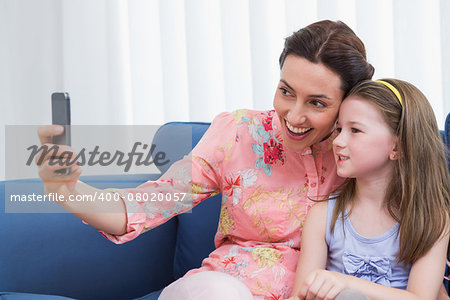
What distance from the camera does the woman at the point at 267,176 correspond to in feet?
3.63

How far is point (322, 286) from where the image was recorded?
954mm

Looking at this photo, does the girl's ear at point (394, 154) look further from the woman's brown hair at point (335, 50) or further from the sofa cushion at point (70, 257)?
the sofa cushion at point (70, 257)

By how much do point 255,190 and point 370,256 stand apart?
0.97 ft

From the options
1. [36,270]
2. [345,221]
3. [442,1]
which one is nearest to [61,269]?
[36,270]

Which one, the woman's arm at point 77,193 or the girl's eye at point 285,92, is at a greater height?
the girl's eye at point 285,92

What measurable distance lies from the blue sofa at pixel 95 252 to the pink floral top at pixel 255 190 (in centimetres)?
29

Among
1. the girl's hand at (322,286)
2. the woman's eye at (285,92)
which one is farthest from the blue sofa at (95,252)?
the girl's hand at (322,286)

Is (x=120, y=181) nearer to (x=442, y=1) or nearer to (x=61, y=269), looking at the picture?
(x=61, y=269)

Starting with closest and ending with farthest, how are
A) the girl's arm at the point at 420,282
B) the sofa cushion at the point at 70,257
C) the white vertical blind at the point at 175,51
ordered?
the girl's arm at the point at 420,282 < the sofa cushion at the point at 70,257 < the white vertical blind at the point at 175,51

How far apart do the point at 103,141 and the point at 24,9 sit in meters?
0.74

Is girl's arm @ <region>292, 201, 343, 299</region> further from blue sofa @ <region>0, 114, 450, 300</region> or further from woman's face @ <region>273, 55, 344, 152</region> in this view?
blue sofa @ <region>0, 114, 450, 300</region>

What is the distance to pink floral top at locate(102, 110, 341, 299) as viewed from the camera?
1186 millimetres

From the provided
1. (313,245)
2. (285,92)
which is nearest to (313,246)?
(313,245)

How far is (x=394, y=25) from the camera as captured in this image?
5.83 feet
